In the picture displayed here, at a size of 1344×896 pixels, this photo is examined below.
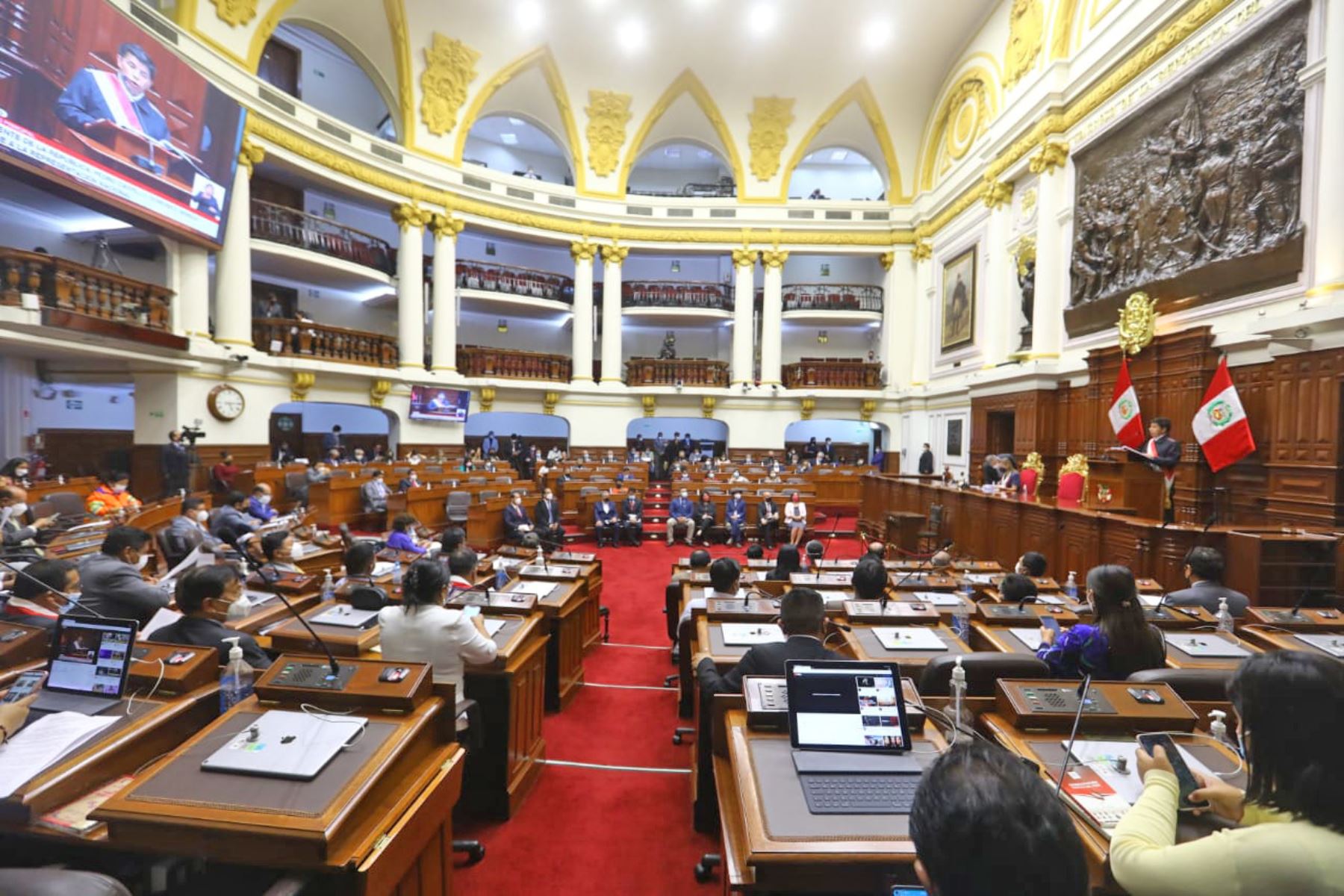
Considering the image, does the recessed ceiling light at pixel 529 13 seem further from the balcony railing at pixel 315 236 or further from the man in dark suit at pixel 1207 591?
the man in dark suit at pixel 1207 591

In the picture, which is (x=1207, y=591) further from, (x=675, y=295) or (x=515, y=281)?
(x=515, y=281)

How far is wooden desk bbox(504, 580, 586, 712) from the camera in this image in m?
3.92

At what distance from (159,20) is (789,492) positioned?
511 inches

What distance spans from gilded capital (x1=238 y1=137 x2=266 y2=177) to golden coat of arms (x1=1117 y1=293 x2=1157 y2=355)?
14.7 m

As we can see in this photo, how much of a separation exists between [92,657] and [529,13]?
54.0ft

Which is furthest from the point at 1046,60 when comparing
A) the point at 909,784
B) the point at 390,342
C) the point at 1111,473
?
the point at 390,342

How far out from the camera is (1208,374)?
7117mm

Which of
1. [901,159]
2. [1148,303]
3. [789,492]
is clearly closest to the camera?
[1148,303]

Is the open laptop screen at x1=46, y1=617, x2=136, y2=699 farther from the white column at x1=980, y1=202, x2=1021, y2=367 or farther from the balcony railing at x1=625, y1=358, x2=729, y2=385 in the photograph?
the balcony railing at x1=625, y1=358, x2=729, y2=385

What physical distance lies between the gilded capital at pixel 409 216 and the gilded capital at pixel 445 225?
0.23 meters

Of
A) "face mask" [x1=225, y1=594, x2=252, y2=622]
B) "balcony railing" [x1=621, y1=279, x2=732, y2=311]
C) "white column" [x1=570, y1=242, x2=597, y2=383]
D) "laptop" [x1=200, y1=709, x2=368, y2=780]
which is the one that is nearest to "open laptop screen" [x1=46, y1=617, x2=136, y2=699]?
"laptop" [x1=200, y1=709, x2=368, y2=780]

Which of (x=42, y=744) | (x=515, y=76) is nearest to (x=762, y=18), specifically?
Result: (x=515, y=76)

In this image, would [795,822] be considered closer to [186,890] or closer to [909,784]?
[909,784]

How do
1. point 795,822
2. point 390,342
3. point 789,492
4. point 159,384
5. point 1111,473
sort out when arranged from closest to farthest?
point 795,822
point 1111,473
point 159,384
point 789,492
point 390,342
